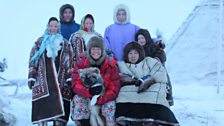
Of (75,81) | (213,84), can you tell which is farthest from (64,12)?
(213,84)

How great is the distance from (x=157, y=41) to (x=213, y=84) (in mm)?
7789

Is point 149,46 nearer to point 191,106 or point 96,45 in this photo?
point 96,45

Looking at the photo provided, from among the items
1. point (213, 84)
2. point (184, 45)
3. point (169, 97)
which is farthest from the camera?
point (184, 45)

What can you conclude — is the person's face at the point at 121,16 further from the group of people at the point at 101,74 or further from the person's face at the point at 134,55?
the person's face at the point at 134,55

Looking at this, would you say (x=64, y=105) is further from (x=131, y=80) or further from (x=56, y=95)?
(x=131, y=80)

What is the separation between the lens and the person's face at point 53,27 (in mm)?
5641

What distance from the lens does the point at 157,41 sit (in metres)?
6.14

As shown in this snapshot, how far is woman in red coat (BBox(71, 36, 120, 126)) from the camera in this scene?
5.21 meters

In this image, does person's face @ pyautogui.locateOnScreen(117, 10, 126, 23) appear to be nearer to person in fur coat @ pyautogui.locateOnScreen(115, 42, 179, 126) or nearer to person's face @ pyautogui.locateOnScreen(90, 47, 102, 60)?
person in fur coat @ pyautogui.locateOnScreen(115, 42, 179, 126)

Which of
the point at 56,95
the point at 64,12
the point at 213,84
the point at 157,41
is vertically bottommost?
the point at 213,84

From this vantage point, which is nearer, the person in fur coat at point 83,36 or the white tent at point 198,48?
the person in fur coat at point 83,36

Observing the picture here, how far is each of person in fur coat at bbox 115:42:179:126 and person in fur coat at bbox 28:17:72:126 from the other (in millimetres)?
691

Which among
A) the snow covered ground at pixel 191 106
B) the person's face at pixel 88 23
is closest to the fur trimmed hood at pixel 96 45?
the person's face at pixel 88 23

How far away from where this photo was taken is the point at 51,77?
18.2 ft
